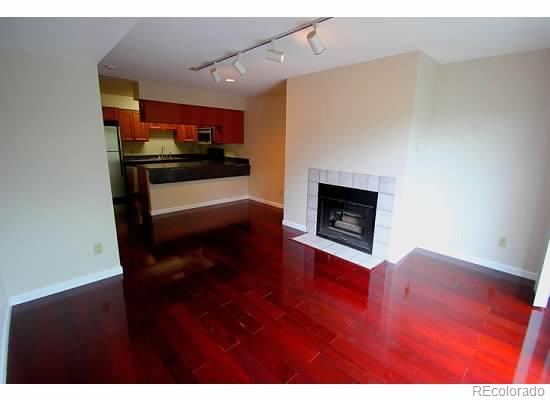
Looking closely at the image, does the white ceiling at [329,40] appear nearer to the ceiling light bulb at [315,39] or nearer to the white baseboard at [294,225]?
the ceiling light bulb at [315,39]

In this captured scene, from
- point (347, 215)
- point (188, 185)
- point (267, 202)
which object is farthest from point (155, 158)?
point (347, 215)

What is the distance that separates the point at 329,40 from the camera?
2.38 metres

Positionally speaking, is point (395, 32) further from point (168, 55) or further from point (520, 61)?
point (168, 55)

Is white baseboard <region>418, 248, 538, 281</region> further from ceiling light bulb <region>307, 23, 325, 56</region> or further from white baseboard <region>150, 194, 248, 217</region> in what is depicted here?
white baseboard <region>150, 194, 248, 217</region>

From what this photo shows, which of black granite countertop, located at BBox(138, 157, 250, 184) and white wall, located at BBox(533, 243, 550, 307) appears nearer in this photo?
white wall, located at BBox(533, 243, 550, 307)

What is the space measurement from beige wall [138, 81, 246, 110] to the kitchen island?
1.18m

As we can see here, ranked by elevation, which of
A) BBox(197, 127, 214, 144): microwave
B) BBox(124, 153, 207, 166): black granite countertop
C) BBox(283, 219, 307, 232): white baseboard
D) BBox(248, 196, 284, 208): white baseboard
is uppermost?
BBox(197, 127, 214, 144): microwave

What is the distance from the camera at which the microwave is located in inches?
225

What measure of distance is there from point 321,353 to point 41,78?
9.53 ft

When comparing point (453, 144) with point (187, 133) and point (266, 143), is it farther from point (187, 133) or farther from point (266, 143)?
point (187, 133)

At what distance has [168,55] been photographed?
9.39 feet

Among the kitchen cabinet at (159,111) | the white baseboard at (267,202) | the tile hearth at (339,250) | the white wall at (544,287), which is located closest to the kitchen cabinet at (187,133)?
the kitchen cabinet at (159,111)

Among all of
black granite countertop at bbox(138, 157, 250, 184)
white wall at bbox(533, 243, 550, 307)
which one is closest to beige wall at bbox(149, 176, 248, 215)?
black granite countertop at bbox(138, 157, 250, 184)
